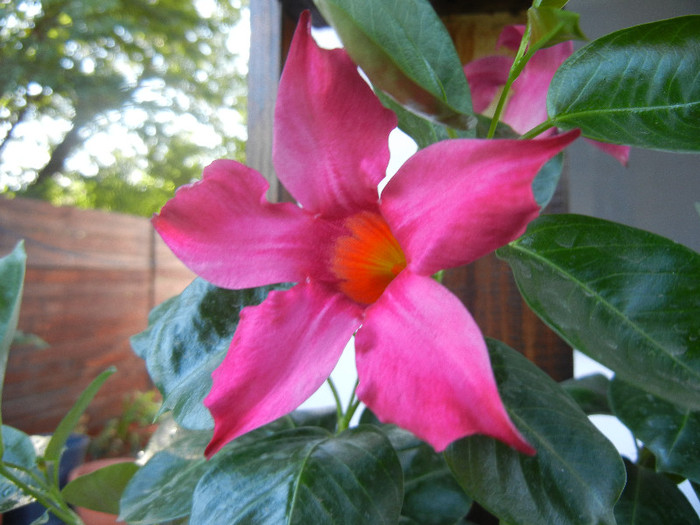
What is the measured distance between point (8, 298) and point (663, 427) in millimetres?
619

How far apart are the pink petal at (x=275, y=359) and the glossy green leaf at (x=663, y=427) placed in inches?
12.2

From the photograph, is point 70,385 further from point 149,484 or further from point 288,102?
point 288,102

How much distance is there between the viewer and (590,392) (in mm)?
628

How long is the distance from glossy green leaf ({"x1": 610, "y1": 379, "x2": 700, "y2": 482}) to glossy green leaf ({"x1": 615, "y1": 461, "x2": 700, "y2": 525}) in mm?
56

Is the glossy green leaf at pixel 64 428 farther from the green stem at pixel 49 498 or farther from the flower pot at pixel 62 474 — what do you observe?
the flower pot at pixel 62 474

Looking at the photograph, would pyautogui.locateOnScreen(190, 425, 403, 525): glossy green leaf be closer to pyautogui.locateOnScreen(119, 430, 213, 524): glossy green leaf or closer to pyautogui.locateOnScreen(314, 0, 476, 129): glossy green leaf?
pyautogui.locateOnScreen(119, 430, 213, 524): glossy green leaf

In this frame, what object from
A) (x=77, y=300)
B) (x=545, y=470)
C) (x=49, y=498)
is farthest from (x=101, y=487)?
(x=77, y=300)

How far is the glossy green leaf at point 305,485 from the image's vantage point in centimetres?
33

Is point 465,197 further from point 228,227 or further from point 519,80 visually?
point 519,80

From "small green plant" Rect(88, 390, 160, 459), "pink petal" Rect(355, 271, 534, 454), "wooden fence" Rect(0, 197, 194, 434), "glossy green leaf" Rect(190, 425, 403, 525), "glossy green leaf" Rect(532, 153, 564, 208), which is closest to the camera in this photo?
"pink petal" Rect(355, 271, 534, 454)

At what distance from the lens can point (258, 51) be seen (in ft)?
2.33

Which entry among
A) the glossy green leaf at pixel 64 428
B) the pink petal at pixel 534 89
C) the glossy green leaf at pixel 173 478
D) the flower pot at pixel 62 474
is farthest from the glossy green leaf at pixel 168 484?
the flower pot at pixel 62 474

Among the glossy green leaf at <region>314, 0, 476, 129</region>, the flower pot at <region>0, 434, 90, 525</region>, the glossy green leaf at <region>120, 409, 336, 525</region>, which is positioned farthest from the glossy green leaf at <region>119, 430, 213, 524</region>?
the flower pot at <region>0, 434, 90, 525</region>

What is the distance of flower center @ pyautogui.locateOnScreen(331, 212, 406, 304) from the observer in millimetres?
357
